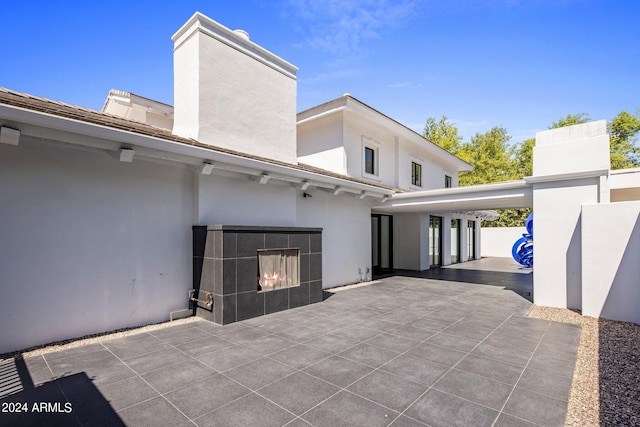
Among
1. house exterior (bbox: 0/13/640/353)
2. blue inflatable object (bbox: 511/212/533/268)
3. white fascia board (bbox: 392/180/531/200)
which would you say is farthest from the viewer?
blue inflatable object (bbox: 511/212/533/268)

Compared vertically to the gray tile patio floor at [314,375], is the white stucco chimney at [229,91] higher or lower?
higher

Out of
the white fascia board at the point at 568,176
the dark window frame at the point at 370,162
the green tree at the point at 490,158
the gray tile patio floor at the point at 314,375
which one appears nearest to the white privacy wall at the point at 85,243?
the gray tile patio floor at the point at 314,375

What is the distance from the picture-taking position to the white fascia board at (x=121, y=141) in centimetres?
395

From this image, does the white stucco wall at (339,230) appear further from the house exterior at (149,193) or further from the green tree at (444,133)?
the green tree at (444,133)

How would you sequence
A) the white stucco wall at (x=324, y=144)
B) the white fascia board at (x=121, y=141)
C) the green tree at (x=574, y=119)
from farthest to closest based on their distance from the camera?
the green tree at (x=574, y=119) → the white stucco wall at (x=324, y=144) → the white fascia board at (x=121, y=141)

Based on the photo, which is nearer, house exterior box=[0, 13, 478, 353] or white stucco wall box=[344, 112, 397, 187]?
house exterior box=[0, 13, 478, 353]

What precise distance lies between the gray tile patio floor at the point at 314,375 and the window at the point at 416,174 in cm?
1022

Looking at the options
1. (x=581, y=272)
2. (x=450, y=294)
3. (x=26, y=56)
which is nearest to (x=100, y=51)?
(x=26, y=56)

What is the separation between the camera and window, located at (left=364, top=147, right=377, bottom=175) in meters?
12.7

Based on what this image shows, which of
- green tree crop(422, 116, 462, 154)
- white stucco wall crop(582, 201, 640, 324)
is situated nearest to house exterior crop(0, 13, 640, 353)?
Result: white stucco wall crop(582, 201, 640, 324)

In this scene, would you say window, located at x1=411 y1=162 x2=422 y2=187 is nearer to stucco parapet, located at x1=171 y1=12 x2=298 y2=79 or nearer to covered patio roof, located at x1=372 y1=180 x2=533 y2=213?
covered patio roof, located at x1=372 y1=180 x2=533 y2=213

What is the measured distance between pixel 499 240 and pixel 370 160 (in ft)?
53.7

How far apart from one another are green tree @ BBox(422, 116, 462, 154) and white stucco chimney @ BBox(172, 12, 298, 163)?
25768 millimetres

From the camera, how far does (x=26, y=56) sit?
789 centimetres
